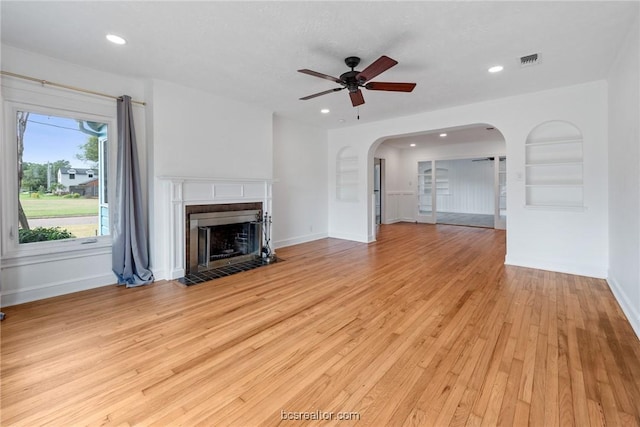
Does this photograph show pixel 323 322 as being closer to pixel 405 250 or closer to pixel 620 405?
pixel 620 405

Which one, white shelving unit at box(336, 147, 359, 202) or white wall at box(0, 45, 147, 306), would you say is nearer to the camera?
white wall at box(0, 45, 147, 306)

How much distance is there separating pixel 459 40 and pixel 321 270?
10.8 ft

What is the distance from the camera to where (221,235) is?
469cm

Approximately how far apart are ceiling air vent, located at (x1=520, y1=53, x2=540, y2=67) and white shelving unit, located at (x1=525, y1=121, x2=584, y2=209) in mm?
1481

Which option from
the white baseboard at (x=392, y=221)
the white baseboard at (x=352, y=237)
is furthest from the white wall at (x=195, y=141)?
the white baseboard at (x=392, y=221)

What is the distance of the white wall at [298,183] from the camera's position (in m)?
5.97

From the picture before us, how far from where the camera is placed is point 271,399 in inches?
67.0

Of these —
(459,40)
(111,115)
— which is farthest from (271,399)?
(111,115)

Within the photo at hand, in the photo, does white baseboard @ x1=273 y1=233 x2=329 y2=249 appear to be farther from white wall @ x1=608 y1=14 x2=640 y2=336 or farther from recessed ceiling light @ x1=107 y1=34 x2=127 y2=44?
white wall @ x1=608 y1=14 x2=640 y2=336

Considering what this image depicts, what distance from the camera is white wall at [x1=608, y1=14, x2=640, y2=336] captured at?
8.30 ft

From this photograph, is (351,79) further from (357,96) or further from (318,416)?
(318,416)

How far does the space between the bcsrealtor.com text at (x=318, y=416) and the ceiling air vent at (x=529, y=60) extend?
387cm

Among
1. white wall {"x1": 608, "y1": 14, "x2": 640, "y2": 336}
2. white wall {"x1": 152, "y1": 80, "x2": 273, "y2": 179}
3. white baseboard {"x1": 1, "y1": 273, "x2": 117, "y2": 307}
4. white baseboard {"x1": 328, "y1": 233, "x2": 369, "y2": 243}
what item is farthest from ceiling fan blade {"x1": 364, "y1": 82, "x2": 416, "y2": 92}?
white baseboard {"x1": 1, "y1": 273, "x2": 117, "y2": 307}

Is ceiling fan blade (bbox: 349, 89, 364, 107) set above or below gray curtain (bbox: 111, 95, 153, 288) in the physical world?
above
